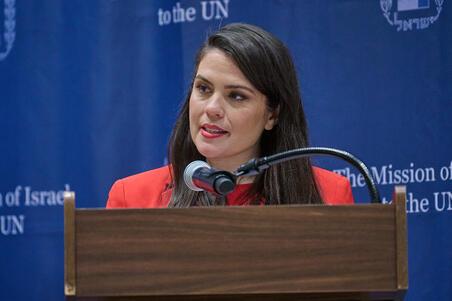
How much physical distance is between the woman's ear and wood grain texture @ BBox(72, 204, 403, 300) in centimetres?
95

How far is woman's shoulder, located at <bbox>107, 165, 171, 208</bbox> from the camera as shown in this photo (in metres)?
2.25

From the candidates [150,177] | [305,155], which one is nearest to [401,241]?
[305,155]

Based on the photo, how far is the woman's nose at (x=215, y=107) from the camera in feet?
6.90

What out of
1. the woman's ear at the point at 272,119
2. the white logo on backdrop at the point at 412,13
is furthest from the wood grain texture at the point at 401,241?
the white logo on backdrop at the point at 412,13

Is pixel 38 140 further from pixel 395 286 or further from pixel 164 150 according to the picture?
pixel 395 286

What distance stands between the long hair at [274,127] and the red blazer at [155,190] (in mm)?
43

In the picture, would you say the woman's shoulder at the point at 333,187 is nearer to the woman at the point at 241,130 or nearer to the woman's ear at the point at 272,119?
the woman at the point at 241,130

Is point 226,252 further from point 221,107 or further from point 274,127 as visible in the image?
point 274,127

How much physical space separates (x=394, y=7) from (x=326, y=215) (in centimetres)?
146

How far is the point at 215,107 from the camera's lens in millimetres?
2104

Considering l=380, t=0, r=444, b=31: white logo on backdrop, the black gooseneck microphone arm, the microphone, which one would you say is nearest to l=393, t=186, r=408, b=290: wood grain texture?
the black gooseneck microphone arm

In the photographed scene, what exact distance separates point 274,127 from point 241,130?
0.57 ft

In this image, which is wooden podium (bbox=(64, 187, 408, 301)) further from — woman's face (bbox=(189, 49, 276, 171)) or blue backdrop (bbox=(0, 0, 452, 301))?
blue backdrop (bbox=(0, 0, 452, 301))

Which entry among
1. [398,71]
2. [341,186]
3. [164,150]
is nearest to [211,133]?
[341,186]
